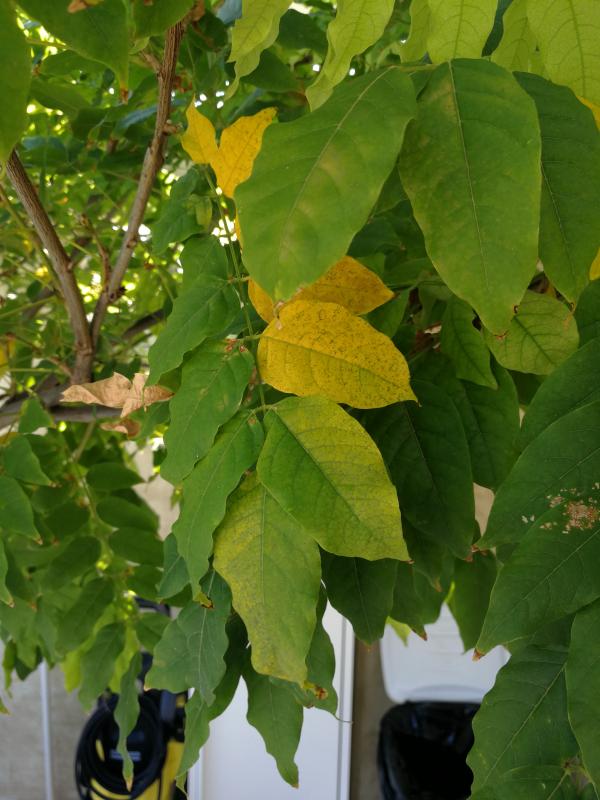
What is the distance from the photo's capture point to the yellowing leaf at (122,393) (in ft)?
1.11

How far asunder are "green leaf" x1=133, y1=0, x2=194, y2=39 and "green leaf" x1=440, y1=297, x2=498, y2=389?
146mm

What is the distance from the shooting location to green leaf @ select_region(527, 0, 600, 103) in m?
0.21

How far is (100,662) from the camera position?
0.55m

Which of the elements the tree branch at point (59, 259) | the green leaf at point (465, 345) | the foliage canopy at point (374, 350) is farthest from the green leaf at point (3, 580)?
the green leaf at point (465, 345)

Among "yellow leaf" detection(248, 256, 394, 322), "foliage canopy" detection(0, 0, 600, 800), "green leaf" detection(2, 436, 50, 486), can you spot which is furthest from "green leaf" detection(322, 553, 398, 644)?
"green leaf" detection(2, 436, 50, 486)

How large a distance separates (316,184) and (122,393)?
0.59 ft

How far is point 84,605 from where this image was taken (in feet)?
1.88

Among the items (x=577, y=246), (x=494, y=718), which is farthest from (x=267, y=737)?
(x=577, y=246)

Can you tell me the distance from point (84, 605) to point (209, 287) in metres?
0.33

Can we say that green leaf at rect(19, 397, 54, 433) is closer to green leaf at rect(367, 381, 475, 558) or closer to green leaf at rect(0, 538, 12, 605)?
green leaf at rect(0, 538, 12, 605)

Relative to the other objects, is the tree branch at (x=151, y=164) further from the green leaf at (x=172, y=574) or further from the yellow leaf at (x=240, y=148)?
the green leaf at (x=172, y=574)

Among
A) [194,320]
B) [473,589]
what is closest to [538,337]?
[194,320]

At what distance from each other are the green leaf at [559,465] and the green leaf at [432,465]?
0.08 m

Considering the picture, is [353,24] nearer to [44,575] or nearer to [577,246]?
[577,246]
